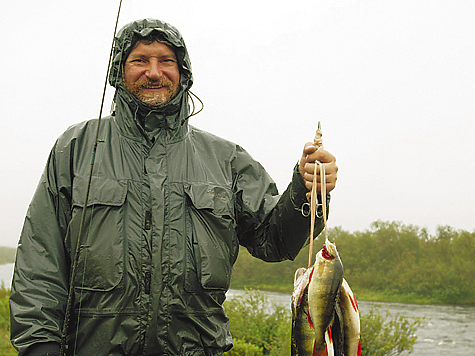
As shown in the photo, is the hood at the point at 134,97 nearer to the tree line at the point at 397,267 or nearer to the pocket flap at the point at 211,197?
the pocket flap at the point at 211,197

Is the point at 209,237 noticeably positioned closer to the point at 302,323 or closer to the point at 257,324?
the point at 302,323

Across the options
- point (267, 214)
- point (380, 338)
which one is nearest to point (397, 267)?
point (380, 338)

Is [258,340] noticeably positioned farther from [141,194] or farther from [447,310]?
[447,310]

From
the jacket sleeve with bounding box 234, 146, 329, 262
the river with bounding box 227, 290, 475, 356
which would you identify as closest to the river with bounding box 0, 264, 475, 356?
the river with bounding box 227, 290, 475, 356

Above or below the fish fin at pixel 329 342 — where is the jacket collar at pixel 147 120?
above

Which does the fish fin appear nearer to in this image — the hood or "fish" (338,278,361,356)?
"fish" (338,278,361,356)

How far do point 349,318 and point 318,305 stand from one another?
0.72 feet

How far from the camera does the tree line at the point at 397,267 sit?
77.7 ft

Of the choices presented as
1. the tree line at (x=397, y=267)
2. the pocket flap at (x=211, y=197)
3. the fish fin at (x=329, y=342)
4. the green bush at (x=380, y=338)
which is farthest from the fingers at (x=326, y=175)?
the tree line at (x=397, y=267)

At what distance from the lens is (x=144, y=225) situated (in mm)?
3059

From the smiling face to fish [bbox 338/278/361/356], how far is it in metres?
1.86

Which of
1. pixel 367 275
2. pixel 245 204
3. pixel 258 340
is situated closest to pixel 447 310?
pixel 367 275

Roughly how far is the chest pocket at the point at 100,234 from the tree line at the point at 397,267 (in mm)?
16926

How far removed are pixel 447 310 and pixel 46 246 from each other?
28.6m
